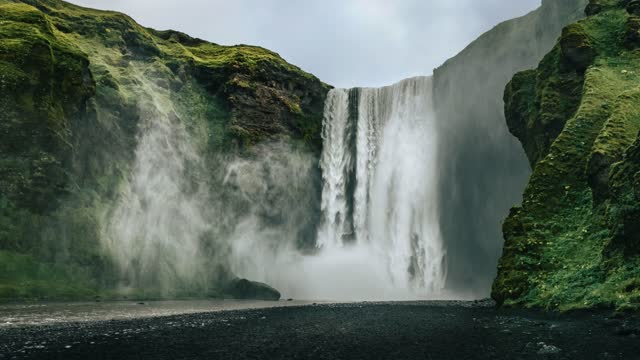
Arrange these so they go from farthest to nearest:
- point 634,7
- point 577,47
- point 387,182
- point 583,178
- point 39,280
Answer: point 387,182
point 39,280
point 634,7
point 577,47
point 583,178

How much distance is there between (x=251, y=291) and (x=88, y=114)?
82.7 ft

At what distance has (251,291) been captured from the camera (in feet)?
160

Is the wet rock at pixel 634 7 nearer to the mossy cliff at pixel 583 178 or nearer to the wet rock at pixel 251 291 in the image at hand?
the mossy cliff at pixel 583 178

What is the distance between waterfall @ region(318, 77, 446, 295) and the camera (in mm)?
58625

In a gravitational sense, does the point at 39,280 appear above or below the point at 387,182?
below

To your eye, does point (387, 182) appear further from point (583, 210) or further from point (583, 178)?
point (583, 210)

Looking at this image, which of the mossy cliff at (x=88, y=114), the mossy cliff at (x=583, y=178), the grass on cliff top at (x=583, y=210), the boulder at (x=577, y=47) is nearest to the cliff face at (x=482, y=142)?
the mossy cliff at (x=583, y=178)

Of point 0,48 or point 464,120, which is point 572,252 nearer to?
point 464,120

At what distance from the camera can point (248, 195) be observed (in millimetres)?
61188

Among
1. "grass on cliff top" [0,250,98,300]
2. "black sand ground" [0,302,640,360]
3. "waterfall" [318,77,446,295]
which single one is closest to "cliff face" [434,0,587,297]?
"waterfall" [318,77,446,295]

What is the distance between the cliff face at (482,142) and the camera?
2149 inches

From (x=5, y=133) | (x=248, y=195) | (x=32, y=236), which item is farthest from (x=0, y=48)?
(x=248, y=195)

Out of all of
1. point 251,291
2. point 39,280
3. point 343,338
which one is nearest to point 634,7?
point 343,338

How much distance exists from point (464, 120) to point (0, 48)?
50917 millimetres
